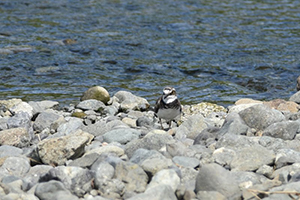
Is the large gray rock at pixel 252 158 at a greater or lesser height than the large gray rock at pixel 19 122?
greater

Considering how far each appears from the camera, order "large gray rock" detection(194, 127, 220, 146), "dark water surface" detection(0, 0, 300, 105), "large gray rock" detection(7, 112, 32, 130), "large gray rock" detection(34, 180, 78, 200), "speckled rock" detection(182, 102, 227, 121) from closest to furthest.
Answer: "large gray rock" detection(34, 180, 78, 200), "large gray rock" detection(194, 127, 220, 146), "large gray rock" detection(7, 112, 32, 130), "speckled rock" detection(182, 102, 227, 121), "dark water surface" detection(0, 0, 300, 105)

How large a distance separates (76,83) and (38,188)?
8410 millimetres

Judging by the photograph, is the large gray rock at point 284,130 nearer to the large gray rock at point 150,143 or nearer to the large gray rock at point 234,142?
Answer: the large gray rock at point 234,142

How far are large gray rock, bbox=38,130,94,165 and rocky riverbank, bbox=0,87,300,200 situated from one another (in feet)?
0.04

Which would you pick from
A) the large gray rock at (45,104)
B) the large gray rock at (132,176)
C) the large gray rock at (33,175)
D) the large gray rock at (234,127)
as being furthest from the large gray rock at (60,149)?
the large gray rock at (45,104)

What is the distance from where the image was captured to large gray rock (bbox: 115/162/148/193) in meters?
5.89

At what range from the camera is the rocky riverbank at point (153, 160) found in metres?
5.66

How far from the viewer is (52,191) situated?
18.4 ft

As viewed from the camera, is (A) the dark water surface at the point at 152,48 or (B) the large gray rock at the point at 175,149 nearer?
(B) the large gray rock at the point at 175,149

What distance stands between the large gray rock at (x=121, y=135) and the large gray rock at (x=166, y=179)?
2.05 metres

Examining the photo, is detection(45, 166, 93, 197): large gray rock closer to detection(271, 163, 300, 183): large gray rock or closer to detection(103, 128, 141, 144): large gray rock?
detection(103, 128, 141, 144): large gray rock

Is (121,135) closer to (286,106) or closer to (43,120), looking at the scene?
(43,120)

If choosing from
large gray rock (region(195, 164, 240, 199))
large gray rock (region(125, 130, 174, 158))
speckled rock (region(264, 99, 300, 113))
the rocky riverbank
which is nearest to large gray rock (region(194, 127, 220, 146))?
the rocky riverbank

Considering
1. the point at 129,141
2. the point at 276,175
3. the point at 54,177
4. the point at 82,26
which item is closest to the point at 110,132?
the point at 129,141
